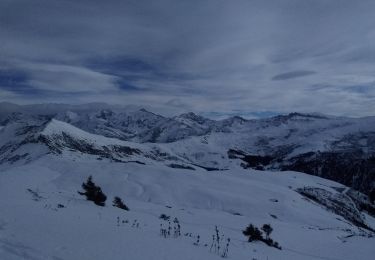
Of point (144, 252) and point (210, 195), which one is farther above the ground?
point (144, 252)

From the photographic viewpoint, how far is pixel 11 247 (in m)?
9.43

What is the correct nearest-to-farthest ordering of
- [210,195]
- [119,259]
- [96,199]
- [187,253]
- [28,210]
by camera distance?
[119,259]
[187,253]
[28,210]
[96,199]
[210,195]

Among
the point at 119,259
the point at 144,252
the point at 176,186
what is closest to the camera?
the point at 119,259

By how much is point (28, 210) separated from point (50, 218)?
5.62ft

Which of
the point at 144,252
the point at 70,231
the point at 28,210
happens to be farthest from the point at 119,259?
the point at 28,210

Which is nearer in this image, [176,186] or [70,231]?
[70,231]

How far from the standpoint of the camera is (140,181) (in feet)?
221

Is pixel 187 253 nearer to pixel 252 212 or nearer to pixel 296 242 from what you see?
pixel 296 242

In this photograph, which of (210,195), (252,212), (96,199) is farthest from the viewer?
(210,195)

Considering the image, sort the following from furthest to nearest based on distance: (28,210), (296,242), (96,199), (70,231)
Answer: (96,199) → (296,242) → (28,210) → (70,231)

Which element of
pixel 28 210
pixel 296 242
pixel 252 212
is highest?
pixel 28 210

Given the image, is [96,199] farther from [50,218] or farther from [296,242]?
[296,242]

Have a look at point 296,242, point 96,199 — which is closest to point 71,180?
point 96,199

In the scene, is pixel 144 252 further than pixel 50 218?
No
